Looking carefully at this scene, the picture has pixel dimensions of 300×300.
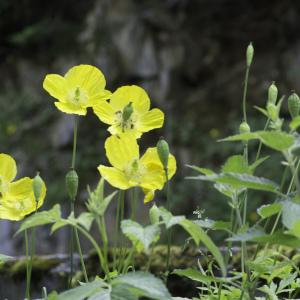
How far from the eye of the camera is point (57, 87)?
31.9 inches

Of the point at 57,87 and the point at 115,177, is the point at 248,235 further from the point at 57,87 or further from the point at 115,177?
the point at 57,87

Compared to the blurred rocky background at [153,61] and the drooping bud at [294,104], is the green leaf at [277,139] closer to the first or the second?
the drooping bud at [294,104]

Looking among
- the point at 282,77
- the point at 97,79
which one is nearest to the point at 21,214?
the point at 97,79

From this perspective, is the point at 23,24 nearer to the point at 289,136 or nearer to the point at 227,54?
the point at 227,54

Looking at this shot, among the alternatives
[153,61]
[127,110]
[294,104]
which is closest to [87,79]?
[127,110]

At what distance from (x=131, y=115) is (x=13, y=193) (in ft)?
0.52

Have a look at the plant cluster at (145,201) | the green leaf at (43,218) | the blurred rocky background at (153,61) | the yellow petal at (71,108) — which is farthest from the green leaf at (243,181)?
the blurred rocky background at (153,61)

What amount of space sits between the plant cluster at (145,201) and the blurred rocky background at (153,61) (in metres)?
3.63

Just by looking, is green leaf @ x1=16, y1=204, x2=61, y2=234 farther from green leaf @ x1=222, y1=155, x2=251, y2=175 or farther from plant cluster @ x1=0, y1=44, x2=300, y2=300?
green leaf @ x1=222, y1=155, x2=251, y2=175

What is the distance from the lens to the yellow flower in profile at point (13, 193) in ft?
2.51

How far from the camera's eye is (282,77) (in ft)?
15.0

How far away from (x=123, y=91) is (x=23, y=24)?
4.54m

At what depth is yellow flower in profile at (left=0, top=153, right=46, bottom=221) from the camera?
0.77m

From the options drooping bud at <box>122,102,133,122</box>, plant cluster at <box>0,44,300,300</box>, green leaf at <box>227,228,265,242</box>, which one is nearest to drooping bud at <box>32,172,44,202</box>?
plant cluster at <box>0,44,300,300</box>
